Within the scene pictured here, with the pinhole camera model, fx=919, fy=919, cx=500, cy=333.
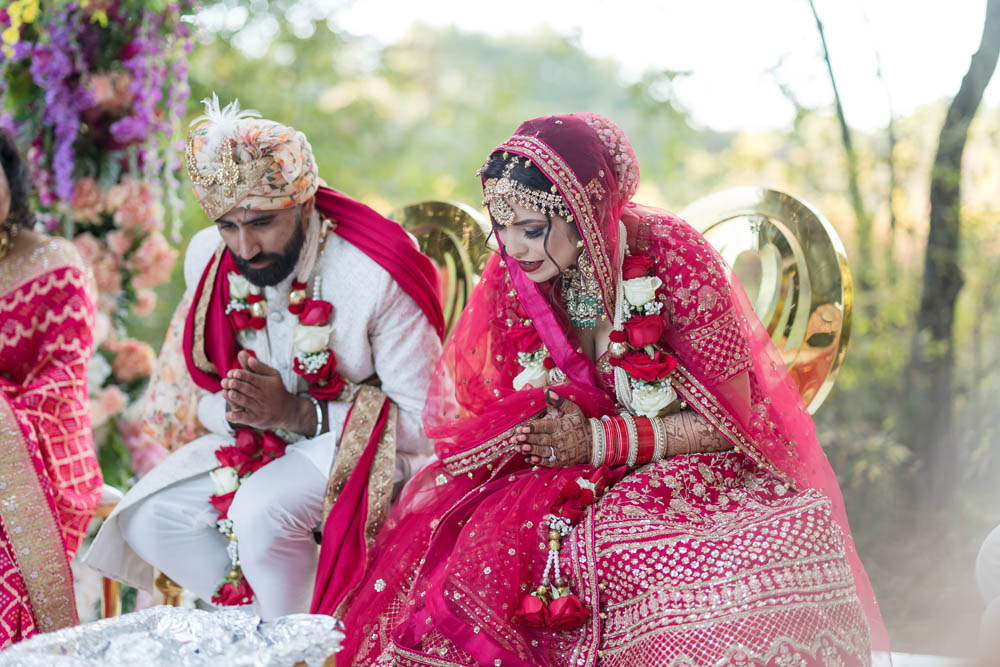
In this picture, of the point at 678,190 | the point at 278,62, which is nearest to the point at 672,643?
the point at 678,190

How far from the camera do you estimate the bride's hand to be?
229 centimetres

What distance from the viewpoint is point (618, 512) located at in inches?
84.0

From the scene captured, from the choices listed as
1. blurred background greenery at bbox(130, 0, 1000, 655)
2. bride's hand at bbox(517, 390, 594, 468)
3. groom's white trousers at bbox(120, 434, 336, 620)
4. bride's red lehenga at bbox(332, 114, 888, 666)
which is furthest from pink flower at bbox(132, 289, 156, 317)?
bride's hand at bbox(517, 390, 594, 468)

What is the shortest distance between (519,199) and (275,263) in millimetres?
817

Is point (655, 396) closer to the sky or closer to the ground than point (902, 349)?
closer to the sky

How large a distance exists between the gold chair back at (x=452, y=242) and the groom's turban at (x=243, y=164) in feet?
2.19

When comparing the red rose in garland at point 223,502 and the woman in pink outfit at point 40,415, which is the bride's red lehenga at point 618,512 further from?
the woman in pink outfit at point 40,415

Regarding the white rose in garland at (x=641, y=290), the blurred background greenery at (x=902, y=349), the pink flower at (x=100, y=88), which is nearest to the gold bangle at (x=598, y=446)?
the white rose in garland at (x=641, y=290)

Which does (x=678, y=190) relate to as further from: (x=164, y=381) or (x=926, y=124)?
(x=164, y=381)

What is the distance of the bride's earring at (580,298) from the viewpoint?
8.06 ft

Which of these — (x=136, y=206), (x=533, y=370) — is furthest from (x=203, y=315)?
(x=136, y=206)

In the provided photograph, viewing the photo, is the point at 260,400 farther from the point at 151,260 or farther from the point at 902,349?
the point at 902,349

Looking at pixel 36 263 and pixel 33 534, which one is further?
pixel 36 263

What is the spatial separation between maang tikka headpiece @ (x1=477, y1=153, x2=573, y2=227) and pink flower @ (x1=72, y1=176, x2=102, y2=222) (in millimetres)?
2162
